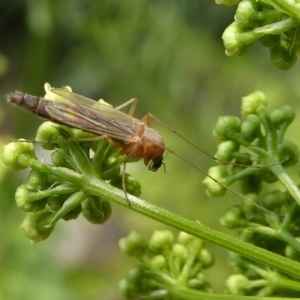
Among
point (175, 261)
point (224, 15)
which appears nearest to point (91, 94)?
point (224, 15)

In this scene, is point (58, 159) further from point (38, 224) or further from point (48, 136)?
point (38, 224)

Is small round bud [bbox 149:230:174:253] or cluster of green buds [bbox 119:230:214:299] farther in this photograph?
small round bud [bbox 149:230:174:253]

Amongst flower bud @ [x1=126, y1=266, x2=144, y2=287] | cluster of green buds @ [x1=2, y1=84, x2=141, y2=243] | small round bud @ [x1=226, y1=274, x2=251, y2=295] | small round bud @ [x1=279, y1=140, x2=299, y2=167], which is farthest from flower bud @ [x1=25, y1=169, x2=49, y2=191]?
small round bud @ [x1=279, y1=140, x2=299, y2=167]

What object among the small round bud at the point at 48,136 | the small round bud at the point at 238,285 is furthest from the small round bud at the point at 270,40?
the small round bud at the point at 238,285

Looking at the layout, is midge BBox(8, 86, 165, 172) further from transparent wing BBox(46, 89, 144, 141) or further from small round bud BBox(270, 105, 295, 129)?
small round bud BBox(270, 105, 295, 129)

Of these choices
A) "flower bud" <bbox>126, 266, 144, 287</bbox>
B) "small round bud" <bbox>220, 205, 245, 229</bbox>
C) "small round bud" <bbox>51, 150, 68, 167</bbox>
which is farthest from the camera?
"flower bud" <bbox>126, 266, 144, 287</bbox>

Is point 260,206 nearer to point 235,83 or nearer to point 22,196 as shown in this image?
point 22,196
